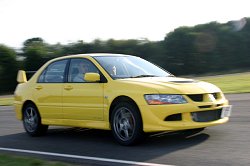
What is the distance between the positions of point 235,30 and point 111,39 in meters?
16.8

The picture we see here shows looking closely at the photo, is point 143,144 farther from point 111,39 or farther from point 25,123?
point 111,39

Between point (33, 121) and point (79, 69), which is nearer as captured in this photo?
point (79, 69)

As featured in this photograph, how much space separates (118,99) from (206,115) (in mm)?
1482

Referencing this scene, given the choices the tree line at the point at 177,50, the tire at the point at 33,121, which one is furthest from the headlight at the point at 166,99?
the tree line at the point at 177,50

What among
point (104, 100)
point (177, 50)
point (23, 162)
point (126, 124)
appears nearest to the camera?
point (23, 162)

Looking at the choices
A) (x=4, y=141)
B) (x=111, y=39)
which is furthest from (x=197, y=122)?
(x=111, y=39)

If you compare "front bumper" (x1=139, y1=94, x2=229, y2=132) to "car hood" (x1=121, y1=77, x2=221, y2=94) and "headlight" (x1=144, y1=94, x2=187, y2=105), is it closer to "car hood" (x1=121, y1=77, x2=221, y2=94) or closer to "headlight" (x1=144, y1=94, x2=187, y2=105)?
"headlight" (x1=144, y1=94, x2=187, y2=105)

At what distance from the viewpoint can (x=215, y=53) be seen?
53.5 meters

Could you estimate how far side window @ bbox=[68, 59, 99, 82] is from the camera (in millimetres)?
8703

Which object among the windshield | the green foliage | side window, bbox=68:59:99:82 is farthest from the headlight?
the green foliage

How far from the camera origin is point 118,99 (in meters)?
7.88

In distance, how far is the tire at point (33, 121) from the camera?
9852 millimetres

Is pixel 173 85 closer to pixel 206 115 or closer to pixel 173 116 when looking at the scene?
pixel 173 116

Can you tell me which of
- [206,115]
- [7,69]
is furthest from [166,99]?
[7,69]
